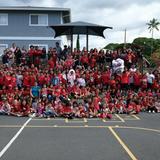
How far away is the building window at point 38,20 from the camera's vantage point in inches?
1731

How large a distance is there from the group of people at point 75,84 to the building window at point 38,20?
1229 cm

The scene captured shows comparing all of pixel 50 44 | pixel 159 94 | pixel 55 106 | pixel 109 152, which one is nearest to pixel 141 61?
pixel 159 94

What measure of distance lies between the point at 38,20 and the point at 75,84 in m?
17.5

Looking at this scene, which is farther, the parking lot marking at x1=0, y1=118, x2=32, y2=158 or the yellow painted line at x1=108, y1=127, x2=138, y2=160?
the parking lot marking at x1=0, y1=118, x2=32, y2=158

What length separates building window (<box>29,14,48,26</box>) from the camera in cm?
4397

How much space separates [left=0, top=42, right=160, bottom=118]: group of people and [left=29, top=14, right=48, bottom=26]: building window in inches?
484

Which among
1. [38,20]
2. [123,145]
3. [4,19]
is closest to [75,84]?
[123,145]

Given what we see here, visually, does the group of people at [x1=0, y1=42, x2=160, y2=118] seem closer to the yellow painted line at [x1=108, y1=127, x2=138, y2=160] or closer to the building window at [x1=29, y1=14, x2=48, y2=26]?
the yellow painted line at [x1=108, y1=127, x2=138, y2=160]

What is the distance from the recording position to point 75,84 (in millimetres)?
27969

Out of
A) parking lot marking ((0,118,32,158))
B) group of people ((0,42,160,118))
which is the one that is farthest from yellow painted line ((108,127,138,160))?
group of people ((0,42,160,118))

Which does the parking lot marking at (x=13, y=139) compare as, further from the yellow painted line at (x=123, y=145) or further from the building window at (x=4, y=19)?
the building window at (x=4, y=19)

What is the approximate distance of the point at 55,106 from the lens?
2508 cm

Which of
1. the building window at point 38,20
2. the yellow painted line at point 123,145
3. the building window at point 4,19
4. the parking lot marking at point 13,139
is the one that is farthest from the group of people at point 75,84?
the building window at point 4,19

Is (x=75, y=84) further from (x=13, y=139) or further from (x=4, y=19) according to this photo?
(x=4, y=19)
